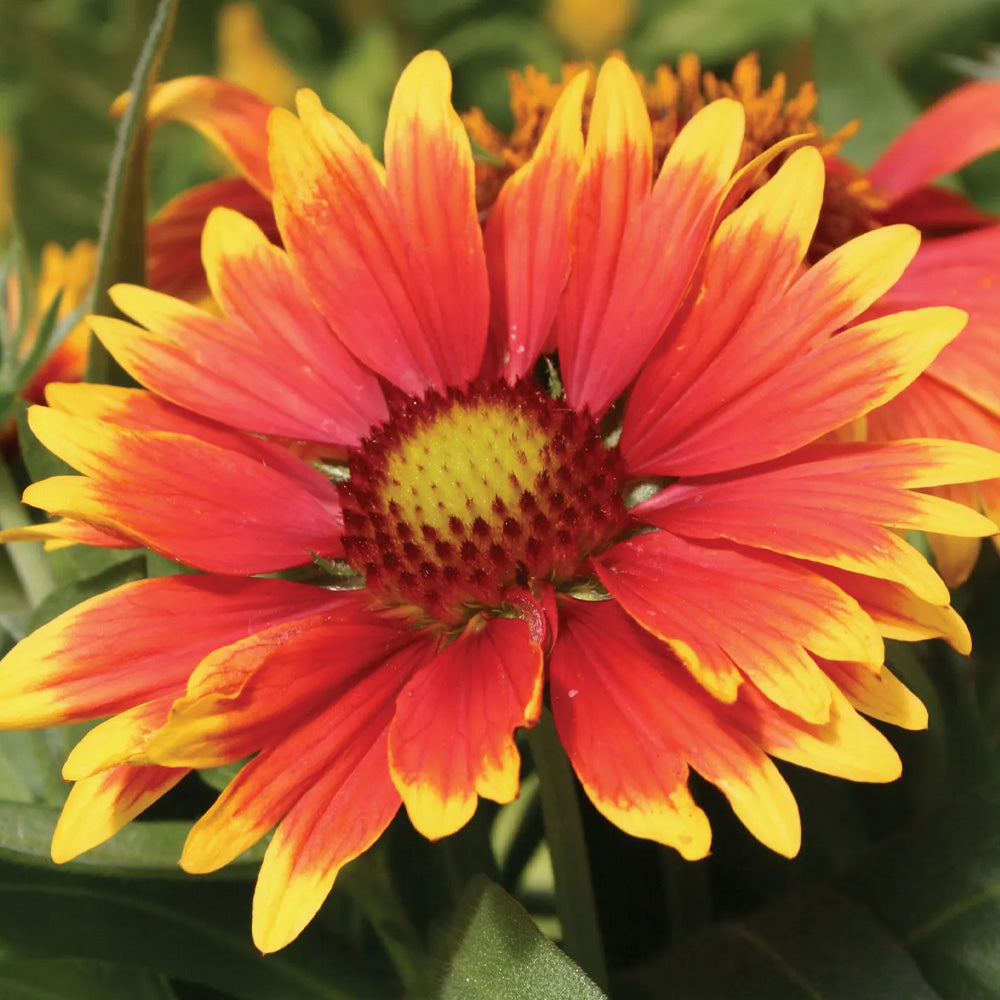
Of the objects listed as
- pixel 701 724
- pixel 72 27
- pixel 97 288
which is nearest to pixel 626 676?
pixel 701 724

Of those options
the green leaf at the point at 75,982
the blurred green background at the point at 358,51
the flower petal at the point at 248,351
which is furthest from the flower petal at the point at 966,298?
the blurred green background at the point at 358,51

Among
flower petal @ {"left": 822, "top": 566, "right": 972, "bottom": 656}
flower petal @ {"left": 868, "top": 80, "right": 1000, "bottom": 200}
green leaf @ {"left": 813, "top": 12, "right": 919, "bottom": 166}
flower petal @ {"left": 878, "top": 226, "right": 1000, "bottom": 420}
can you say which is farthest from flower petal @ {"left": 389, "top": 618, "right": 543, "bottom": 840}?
green leaf @ {"left": 813, "top": 12, "right": 919, "bottom": 166}

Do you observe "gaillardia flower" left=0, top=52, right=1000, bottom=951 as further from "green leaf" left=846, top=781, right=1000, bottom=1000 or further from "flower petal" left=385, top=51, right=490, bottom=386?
"green leaf" left=846, top=781, right=1000, bottom=1000

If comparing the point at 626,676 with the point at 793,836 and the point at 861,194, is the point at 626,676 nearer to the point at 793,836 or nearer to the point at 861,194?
the point at 793,836

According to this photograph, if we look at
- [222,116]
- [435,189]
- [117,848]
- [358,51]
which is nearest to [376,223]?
[435,189]

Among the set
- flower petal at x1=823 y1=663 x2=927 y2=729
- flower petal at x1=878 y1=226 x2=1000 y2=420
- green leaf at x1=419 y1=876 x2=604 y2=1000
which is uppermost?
flower petal at x1=878 y1=226 x2=1000 y2=420

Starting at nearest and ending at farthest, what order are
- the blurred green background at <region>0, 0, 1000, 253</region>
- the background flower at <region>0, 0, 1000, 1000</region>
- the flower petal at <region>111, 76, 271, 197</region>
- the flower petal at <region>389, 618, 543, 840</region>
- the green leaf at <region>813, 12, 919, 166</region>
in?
1. the flower petal at <region>389, 618, 543, 840</region>
2. the background flower at <region>0, 0, 1000, 1000</region>
3. the flower petal at <region>111, 76, 271, 197</region>
4. the green leaf at <region>813, 12, 919, 166</region>
5. the blurred green background at <region>0, 0, 1000, 253</region>
